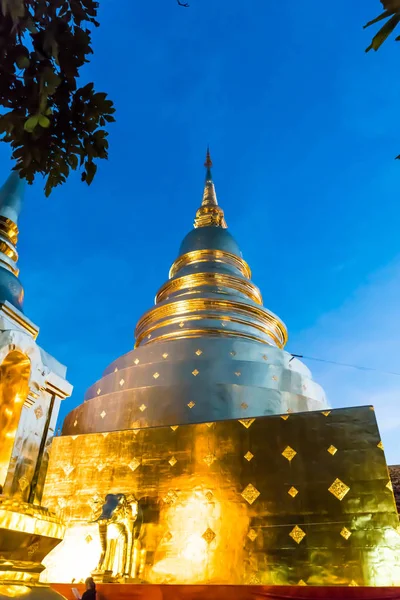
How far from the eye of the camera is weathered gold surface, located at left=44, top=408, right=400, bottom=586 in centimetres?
519

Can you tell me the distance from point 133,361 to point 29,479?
9.98 ft

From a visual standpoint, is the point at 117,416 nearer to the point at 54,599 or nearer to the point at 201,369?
the point at 201,369

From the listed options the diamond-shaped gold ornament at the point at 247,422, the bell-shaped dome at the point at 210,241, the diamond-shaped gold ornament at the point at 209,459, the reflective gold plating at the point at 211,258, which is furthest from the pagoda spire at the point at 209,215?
the diamond-shaped gold ornament at the point at 209,459

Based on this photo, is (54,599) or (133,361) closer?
(54,599)

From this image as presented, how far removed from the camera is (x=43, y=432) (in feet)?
26.4

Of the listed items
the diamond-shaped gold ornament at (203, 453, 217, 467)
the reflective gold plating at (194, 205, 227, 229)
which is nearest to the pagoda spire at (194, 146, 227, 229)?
the reflective gold plating at (194, 205, 227, 229)

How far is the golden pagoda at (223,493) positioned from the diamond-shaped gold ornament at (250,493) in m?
0.01

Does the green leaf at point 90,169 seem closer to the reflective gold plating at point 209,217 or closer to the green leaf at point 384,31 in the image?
the green leaf at point 384,31

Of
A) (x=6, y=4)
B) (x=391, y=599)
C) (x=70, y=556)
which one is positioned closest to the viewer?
(x=6, y=4)

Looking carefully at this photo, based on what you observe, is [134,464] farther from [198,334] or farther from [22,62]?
[22,62]

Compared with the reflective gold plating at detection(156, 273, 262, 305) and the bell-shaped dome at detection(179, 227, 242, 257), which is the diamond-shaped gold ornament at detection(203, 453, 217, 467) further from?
the bell-shaped dome at detection(179, 227, 242, 257)

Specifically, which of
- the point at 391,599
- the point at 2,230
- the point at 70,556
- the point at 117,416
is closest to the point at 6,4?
the point at 391,599

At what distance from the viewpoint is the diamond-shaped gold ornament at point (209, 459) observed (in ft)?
20.5

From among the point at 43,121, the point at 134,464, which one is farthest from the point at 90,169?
the point at 134,464
